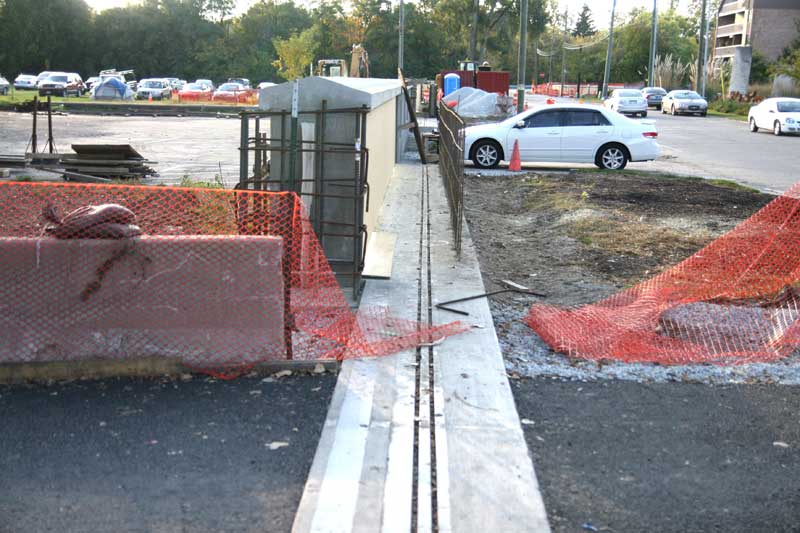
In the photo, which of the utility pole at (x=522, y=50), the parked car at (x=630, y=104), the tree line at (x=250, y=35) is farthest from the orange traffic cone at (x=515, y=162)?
the tree line at (x=250, y=35)

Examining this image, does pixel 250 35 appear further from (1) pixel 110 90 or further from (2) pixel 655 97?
(2) pixel 655 97

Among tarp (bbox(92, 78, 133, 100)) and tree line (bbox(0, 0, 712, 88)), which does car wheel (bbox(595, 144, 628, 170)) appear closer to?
tarp (bbox(92, 78, 133, 100))

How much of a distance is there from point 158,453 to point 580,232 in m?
7.90

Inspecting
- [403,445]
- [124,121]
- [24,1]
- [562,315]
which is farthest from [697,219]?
[24,1]

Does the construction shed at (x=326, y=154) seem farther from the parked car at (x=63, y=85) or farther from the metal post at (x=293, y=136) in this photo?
the parked car at (x=63, y=85)

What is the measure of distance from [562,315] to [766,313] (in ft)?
5.47

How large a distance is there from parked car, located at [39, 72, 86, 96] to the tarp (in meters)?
2.92

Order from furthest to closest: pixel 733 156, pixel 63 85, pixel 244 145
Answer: pixel 63 85
pixel 733 156
pixel 244 145

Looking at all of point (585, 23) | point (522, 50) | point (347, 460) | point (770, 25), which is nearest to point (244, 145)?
point (347, 460)

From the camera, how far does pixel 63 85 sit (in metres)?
59.5

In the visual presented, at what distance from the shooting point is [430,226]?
12.0m

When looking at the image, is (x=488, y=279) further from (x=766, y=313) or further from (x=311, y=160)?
(x=766, y=313)

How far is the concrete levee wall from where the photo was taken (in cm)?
577

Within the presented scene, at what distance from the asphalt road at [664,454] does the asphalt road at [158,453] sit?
1308 millimetres
